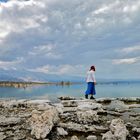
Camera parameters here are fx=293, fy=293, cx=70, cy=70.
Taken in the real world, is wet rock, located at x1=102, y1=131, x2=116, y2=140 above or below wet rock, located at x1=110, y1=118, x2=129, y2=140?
below

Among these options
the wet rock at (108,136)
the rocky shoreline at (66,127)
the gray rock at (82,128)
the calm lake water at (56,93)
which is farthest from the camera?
the calm lake water at (56,93)

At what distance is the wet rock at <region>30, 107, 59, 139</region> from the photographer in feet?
37.1

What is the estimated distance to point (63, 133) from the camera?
11.9 m

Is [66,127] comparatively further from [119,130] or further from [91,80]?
[91,80]

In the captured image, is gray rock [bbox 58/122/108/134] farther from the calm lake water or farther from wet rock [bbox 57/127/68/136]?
the calm lake water

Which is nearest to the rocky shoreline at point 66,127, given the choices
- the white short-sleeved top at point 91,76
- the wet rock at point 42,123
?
the wet rock at point 42,123

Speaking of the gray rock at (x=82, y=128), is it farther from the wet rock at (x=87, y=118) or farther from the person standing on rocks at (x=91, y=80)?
the person standing on rocks at (x=91, y=80)

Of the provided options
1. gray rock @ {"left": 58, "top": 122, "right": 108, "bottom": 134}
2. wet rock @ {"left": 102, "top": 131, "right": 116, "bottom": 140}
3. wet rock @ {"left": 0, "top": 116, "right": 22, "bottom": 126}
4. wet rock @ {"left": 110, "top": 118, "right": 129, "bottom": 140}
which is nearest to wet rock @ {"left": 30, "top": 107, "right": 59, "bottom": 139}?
gray rock @ {"left": 58, "top": 122, "right": 108, "bottom": 134}

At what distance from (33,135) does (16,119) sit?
311cm

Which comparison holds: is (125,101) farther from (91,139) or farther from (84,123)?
(91,139)

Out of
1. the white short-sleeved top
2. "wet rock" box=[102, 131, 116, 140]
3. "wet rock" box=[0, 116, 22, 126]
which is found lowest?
"wet rock" box=[102, 131, 116, 140]

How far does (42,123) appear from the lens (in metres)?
11.6

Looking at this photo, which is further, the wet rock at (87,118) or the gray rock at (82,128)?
the wet rock at (87,118)

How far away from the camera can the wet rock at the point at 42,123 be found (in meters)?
11.3
